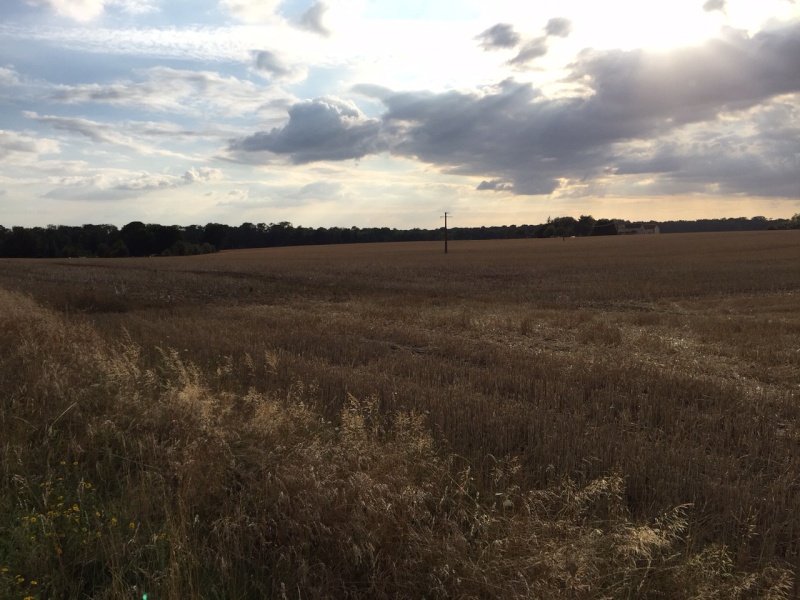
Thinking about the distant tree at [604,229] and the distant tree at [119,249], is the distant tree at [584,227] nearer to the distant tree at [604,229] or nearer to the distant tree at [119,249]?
the distant tree at [604,229]

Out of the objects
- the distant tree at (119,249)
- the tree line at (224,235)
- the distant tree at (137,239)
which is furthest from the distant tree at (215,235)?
the distant tree at (119,249)

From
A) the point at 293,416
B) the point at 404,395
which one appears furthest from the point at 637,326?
the point at 293,416

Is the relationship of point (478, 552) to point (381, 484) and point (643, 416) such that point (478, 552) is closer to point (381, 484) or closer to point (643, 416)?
point (381, 484)

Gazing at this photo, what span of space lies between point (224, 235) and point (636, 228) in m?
91.7

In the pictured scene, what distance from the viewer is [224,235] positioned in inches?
4621

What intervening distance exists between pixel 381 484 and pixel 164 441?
2.29 metres

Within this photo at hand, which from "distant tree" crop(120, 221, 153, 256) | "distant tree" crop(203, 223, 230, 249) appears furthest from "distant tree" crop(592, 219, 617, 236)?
"distant tree" crop(120, 221, 153, 256)

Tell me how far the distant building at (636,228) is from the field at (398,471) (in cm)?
12639

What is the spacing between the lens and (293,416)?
20.0 feet

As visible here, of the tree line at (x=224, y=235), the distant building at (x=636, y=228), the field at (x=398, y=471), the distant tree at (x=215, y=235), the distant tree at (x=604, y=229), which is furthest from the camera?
the distant building at (x=636, y=228)

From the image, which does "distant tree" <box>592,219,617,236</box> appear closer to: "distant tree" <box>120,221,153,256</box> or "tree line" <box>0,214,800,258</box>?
"tree line" <box>0,214,800,258</box>

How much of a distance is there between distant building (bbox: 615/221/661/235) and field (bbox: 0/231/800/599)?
12639 cm

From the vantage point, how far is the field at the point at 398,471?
3.67m

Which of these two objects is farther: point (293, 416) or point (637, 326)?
point (637, 326)
